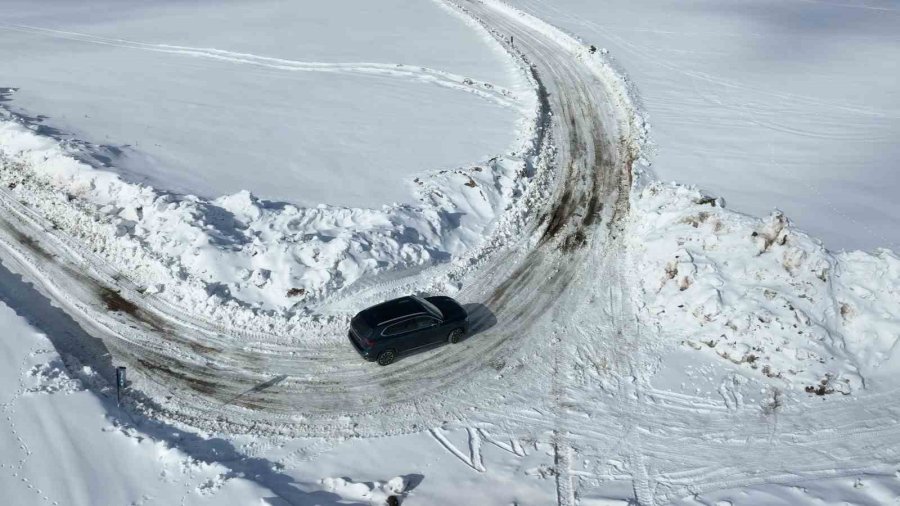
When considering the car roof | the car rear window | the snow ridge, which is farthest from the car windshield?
the snow ridge

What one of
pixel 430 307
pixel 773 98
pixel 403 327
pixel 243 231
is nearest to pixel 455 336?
pixel 430 307

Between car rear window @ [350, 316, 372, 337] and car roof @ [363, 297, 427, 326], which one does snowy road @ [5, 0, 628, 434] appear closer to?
car rear window @ [350, 316, 372, 337]

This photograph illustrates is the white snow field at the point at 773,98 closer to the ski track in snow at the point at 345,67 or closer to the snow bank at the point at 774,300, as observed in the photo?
the snow bank at the point at 774,300

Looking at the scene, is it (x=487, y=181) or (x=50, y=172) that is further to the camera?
(x=487, y=181)

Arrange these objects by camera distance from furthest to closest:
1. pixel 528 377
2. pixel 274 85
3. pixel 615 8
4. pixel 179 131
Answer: pixel 615 8 < pixel 274 85 < pixel 179 131 < pixel 528 377

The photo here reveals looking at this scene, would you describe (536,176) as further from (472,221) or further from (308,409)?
(308,409)

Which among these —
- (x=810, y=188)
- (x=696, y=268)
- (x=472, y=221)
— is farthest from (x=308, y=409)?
(x=810, y=188)
